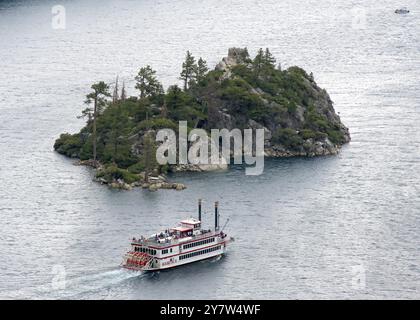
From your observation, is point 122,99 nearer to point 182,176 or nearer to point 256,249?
point 182,176

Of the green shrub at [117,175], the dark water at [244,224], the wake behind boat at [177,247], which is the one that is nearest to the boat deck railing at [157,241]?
the wake behind boat at [177,247]

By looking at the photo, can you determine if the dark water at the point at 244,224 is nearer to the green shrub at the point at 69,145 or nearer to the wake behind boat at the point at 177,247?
the wake behind boat at the point at 177,247

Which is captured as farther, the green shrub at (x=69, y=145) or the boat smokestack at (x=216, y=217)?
the green shrub at (x=69, y=145)

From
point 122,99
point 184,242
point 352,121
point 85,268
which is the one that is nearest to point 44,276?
point 85,268

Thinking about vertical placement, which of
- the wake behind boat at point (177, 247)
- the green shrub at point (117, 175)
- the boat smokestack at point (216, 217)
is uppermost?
the green shrub at point (117, 175)

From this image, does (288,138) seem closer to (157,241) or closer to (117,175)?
(117,175)
